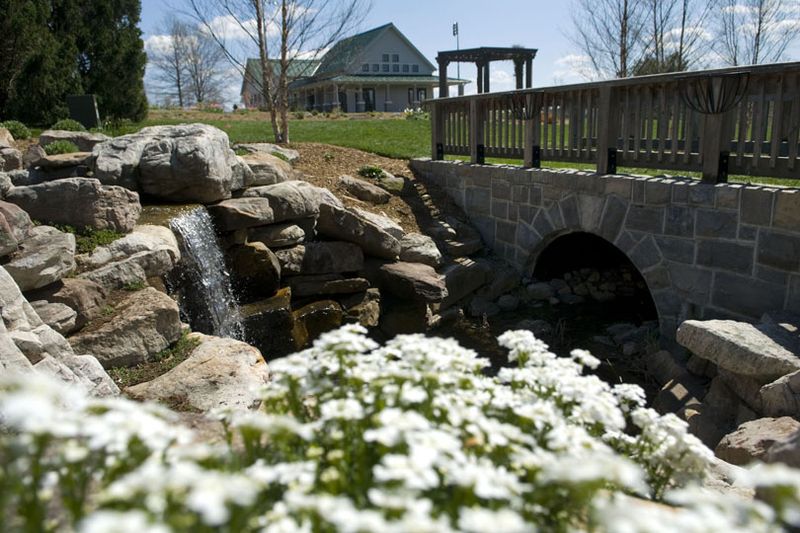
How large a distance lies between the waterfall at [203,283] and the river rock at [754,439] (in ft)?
14.5

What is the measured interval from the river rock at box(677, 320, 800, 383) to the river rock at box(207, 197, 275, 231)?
445 centimetres

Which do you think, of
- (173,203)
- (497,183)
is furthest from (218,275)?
(497,183)

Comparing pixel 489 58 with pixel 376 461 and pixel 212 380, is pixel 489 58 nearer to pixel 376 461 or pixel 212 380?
pixel 212 380

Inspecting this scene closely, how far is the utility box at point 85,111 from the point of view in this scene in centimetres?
1259

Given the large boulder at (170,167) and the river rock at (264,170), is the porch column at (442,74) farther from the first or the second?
the large boulder at (170,167)

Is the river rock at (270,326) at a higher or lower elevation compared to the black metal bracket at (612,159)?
lower

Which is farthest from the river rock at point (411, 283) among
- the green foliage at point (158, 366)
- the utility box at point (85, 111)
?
the utility box at point (85, 111)

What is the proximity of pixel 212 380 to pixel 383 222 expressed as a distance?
397cm

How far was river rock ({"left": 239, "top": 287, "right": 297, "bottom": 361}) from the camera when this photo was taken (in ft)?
21.5

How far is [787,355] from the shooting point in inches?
188

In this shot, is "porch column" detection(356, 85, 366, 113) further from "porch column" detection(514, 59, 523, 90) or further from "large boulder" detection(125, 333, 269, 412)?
"large boulder" detection(125, 333, 269, 412)

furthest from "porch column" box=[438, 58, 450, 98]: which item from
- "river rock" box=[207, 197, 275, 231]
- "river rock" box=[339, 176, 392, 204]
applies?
"river rock" box=[207, 197, 275, 231]

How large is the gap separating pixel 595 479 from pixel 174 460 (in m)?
1.03

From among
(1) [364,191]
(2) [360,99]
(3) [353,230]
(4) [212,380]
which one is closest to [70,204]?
(4) [212,380]
